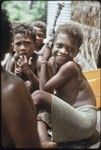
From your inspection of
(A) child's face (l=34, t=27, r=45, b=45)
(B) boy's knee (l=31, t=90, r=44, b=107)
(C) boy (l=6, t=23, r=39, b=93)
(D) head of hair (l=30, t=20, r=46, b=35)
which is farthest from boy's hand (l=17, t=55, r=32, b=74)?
(D) head of hair (l=30, t=20, r=46, b=35)

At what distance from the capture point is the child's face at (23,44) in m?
3.21

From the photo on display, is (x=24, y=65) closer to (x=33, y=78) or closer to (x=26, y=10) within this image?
(x=33, y=78)

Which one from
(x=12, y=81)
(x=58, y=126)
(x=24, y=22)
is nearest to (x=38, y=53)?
(x=24, y=22)

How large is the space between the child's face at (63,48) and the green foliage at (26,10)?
0.31 m

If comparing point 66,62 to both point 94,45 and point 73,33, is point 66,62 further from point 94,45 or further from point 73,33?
point 94,45

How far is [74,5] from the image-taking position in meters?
4.64

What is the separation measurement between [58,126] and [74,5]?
6.99 feet

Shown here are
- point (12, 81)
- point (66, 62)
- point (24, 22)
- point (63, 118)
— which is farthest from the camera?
point (24, 22)

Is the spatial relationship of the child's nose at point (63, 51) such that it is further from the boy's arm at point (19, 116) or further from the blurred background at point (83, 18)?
the boy's arm at point (19, 116)

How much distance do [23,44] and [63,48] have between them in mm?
338

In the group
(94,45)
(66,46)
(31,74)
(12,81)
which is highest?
(12,81)

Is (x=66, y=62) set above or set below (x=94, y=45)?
above

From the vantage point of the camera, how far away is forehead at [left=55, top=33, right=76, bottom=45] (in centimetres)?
307

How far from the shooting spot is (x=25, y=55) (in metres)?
3.21
